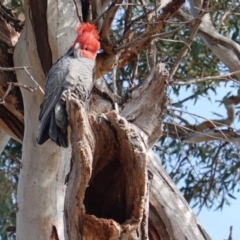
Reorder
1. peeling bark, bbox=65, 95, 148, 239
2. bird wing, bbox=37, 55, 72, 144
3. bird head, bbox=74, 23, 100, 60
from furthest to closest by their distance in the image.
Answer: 1. bird head, bbox=74, 23, 100, 60
2. bird wing, bbox=37, 55, 72, 144
3. peeling bark, bbox=65, 95, 148, 239

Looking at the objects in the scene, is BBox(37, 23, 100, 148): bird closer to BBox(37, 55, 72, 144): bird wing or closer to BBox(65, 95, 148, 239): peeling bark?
BBox(37, 55, 72, 144): bird wing

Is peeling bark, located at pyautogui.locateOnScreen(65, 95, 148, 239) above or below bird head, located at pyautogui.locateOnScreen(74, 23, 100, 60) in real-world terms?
below

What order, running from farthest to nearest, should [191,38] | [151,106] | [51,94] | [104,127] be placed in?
[191,38] < [51,94] < [151,106] < [104,127]

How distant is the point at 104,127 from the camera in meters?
1.88

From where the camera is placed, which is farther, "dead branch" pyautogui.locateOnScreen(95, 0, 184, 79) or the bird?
"dead branch" pyautogui.locateOnScreen(95, 0, 184, 79)

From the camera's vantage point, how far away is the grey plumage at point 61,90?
2133mm

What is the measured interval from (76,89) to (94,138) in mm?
580

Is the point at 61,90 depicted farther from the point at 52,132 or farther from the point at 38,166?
the point at 38,166

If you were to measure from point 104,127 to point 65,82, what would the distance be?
57 cm

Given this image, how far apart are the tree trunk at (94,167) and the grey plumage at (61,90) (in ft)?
0.50

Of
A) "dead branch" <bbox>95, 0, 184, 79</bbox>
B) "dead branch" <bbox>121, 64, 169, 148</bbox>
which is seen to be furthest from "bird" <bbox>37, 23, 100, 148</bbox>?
"dead branch" <bbox>121, 64, 169, 148</bbox>

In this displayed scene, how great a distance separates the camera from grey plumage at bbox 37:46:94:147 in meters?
2.13

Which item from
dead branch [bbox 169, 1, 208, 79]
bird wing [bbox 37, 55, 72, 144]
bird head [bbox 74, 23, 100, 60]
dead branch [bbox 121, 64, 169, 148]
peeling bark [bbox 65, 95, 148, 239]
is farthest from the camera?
bird head [bbox 74, 23, 100, 60]

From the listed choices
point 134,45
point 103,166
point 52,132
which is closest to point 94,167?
point 103,166
